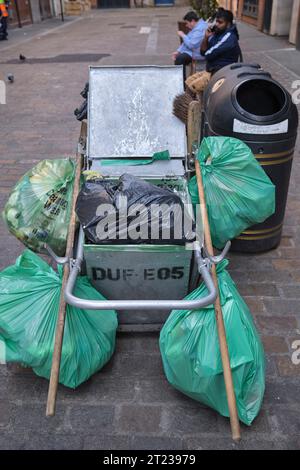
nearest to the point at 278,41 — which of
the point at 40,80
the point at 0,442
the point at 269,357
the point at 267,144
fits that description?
the point at 40,80

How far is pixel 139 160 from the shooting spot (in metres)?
2.95

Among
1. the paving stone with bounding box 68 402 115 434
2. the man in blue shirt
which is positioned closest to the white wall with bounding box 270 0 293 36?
the man in blue shirt

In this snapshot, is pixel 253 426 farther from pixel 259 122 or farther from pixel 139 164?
pixel 259 122

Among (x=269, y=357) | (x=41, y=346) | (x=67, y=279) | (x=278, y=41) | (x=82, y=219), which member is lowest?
(x=278, y=41)

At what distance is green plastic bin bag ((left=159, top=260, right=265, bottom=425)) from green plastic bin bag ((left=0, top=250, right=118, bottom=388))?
38 cm

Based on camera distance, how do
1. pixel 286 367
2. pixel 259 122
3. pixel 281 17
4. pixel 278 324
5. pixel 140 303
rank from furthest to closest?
1. pixel 281 17
2. pixel 259 122
3. pixel 278 324
4. pixel 286 367
5. pixel 140 303

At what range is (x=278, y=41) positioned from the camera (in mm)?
13703

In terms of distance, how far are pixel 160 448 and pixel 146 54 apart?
12220 mm

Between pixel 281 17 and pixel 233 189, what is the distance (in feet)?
47.4

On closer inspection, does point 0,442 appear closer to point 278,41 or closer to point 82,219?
point 82,219

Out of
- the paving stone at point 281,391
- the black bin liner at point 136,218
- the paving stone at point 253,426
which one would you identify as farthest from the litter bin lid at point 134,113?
the paving stone at point 253,426

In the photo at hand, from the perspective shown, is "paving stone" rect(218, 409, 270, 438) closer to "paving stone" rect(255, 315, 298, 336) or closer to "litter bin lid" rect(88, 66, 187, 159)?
"paving stone" rect(255, 315, 298, 336)

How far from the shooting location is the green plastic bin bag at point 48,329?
85.3 inches

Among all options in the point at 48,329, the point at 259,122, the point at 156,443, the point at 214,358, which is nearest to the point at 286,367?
the point at 214,358
